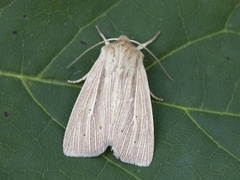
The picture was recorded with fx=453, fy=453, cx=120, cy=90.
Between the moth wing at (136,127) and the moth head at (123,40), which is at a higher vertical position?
the moth head at (123,40)

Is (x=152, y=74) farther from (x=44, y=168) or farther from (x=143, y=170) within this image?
(x=44, y=168)

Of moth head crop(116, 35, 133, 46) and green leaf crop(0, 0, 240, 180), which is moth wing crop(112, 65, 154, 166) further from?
moth head crop(116, 35, 133, 46)

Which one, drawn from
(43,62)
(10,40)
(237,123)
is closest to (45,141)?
(43,62)

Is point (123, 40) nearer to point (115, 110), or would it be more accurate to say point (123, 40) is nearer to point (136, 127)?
point (115, 110)

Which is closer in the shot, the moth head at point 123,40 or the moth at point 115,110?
the moth at point 115,110

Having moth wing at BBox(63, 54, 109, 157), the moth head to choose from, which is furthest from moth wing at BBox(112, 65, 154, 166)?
the moth head

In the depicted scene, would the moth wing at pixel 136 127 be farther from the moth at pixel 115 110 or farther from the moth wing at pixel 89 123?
the moth wing at pixel 89 123

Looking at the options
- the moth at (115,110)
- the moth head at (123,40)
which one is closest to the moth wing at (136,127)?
the moth at (115,110)
